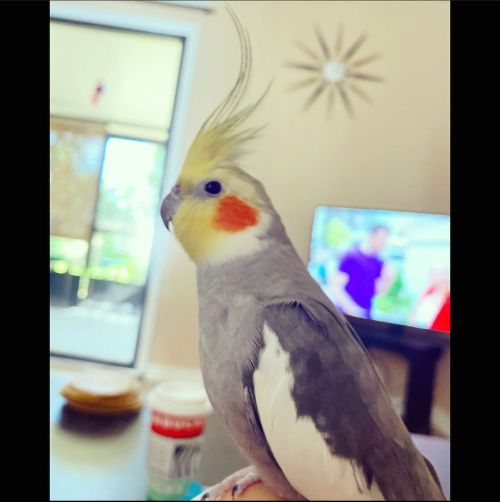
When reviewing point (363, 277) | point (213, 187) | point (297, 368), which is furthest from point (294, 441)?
point (213, 187)

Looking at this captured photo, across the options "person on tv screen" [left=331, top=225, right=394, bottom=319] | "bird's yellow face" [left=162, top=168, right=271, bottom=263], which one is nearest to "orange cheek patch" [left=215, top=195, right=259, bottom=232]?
"bird's yellow face" [left=162, top=168, right=271, bottom=263]

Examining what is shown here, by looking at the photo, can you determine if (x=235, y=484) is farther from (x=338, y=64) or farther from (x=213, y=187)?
(x=338, y=64)

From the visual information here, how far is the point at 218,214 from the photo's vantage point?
58cm

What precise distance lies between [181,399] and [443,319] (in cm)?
34

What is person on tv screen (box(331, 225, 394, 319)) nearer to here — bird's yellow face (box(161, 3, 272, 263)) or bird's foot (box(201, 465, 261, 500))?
bird's yellow face (box(161, 3, 272, 263))

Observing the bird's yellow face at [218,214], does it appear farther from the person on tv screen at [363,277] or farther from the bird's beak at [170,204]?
the person on tv screen at [363,277]

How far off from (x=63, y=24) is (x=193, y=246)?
0.35 m

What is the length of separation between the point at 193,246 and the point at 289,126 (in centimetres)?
20

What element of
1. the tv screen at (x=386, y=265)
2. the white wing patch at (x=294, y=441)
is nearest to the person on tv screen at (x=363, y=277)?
the tv screen at (x=386, y=265)
